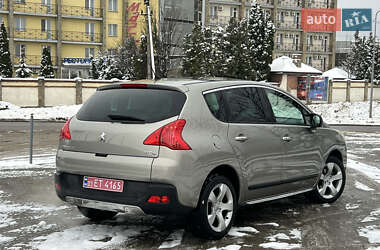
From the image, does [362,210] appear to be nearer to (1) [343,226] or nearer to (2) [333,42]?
(1) [343,226]

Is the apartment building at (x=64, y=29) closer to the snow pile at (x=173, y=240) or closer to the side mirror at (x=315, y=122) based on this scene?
the side mirror at (x=315, y=122)

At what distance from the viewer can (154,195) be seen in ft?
16.1

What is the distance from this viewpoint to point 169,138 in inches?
195

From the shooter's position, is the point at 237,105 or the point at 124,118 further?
the point at 237,105

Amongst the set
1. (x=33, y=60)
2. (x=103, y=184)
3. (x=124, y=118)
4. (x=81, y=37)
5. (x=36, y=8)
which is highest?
(x=36, y=8)

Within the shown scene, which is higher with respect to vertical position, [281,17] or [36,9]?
[281,17]

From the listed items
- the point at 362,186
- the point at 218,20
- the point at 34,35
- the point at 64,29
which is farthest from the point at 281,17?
the point at 362,186

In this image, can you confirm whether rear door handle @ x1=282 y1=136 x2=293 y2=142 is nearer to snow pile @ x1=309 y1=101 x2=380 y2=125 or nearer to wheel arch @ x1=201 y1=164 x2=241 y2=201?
wheel arch @ x1=201 y1=164 x2=241 y2=201

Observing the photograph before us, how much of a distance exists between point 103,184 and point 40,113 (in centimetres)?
2830

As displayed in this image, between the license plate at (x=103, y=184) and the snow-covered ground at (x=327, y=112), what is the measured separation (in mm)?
24989

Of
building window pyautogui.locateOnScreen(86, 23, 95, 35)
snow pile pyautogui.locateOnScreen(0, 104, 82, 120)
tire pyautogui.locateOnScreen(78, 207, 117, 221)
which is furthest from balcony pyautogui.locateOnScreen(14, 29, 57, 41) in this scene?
tire pyautogui.locateOnScreen(78, 207, 117, 221)

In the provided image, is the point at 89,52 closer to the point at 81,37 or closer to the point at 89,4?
the point at 81,37

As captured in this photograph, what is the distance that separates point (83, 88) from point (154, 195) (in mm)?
34406

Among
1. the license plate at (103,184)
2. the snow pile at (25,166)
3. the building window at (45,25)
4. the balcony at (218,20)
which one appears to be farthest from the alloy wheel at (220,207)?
the balcony at (218,20)
